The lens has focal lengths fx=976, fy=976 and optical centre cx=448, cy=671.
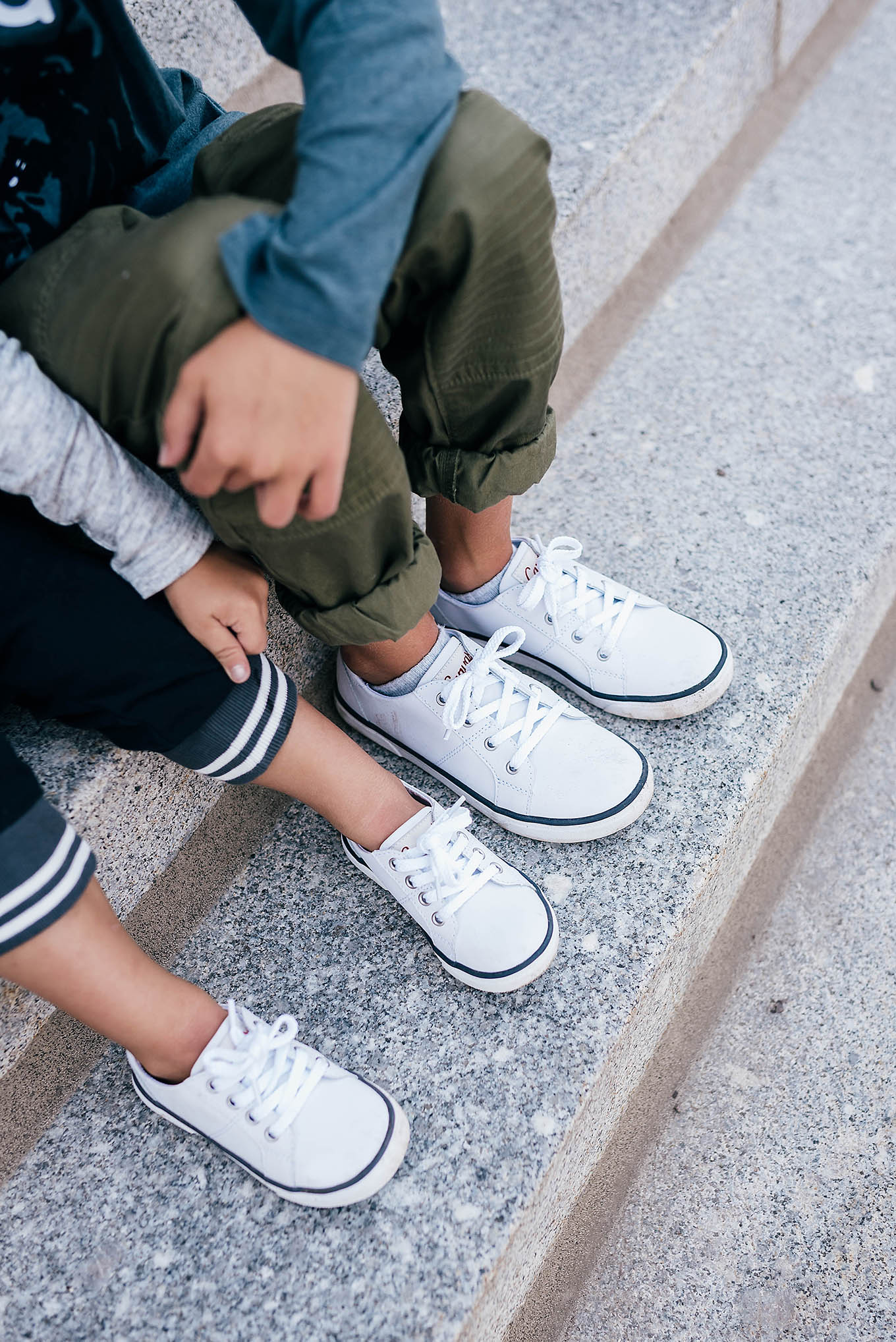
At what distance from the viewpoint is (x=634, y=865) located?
100cm

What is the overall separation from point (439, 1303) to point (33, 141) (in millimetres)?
984

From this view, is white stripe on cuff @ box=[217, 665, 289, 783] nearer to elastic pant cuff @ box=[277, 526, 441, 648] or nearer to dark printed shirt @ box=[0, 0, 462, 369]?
elastic pant cuff @ box=[277, 526, 441, 648]

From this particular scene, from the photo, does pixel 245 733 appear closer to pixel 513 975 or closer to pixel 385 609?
pixel 385 609

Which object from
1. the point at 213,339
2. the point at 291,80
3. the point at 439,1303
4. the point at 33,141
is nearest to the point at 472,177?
the point at 213,339

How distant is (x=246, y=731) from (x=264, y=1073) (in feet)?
0.96

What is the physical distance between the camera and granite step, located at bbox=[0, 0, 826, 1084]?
3.01 feet

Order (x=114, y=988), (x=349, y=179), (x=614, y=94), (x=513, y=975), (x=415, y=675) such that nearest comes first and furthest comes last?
(x=349, y=179)
(x=114, y=988)
(x=513, y=975)
(x=415, y=675)
(x=614, y=94)

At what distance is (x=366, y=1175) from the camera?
812 mm

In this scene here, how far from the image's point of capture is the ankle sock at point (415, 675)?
1004 mm

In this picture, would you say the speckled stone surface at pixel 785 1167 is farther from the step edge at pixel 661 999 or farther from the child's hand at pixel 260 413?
the child's hand at pixel 260 413

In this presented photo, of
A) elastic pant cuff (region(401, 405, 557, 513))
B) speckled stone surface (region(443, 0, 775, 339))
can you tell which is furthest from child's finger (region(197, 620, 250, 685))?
speckled stone surface (region(443, 0, 775, 339))

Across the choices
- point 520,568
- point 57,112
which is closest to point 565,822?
point 520,568

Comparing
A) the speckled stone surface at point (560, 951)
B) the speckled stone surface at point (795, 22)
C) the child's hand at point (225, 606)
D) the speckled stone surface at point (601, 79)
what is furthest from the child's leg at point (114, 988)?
the speckled stone surface at point (795, 22)

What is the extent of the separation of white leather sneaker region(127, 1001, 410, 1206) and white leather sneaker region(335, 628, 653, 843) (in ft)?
0.99
